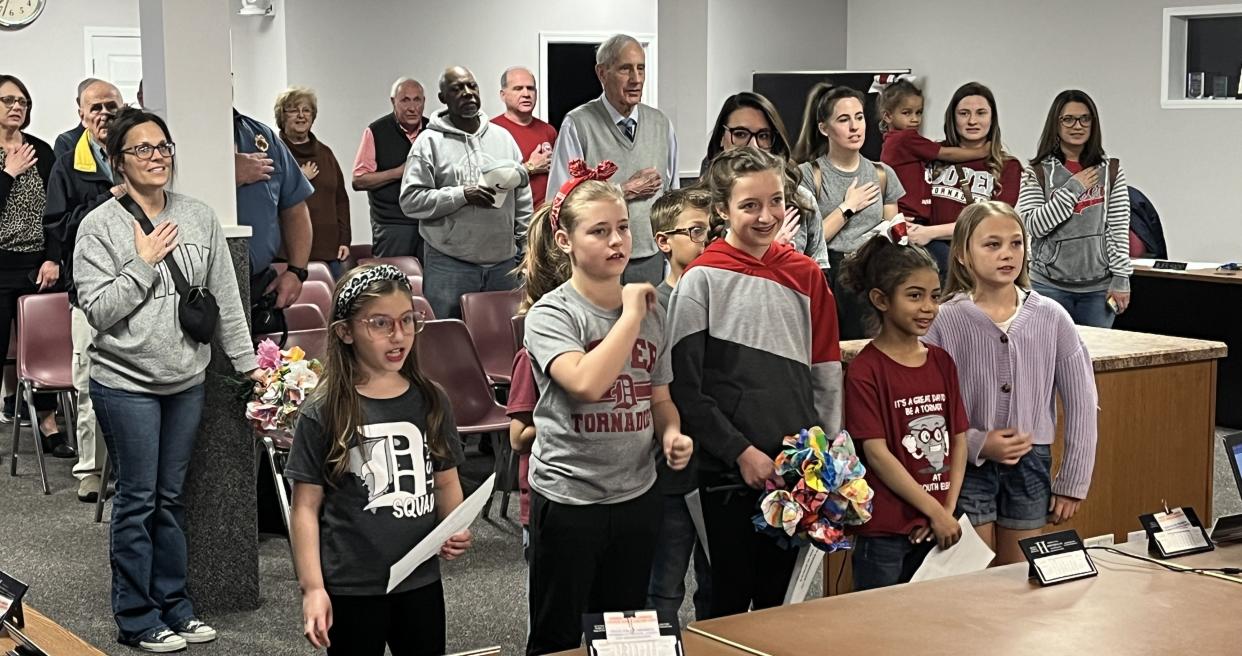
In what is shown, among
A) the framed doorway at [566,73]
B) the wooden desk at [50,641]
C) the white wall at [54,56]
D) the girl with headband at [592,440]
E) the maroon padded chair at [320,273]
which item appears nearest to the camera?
the wooden desk at [50,641]

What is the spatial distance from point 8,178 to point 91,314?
3020 mm

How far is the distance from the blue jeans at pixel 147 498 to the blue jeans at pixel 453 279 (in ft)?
7.27

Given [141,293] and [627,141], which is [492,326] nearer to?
[627,141]

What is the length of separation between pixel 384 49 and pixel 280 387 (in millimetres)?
6620

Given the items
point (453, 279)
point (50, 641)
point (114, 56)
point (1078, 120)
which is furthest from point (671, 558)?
point (114, 56)

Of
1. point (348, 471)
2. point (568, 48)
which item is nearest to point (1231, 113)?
point (568, 48)

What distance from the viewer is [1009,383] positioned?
3490 millimetres

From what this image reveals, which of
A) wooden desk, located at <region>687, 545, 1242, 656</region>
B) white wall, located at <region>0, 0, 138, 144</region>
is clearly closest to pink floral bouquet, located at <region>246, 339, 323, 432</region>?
wooden desk, located at <region>687, 545, 1242, 656</region>

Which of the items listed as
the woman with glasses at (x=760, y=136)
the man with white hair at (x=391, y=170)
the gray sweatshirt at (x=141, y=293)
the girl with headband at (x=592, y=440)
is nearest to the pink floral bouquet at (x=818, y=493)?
the girl with headband at (x=592, y=440)

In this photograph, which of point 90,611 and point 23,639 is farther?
point 90,611

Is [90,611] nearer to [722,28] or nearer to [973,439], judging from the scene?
[973,439]

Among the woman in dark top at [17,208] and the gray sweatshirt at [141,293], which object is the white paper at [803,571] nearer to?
the gray sweatshirt at [141,293]

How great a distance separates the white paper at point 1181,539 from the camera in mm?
2754

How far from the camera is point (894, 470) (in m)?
3.28
